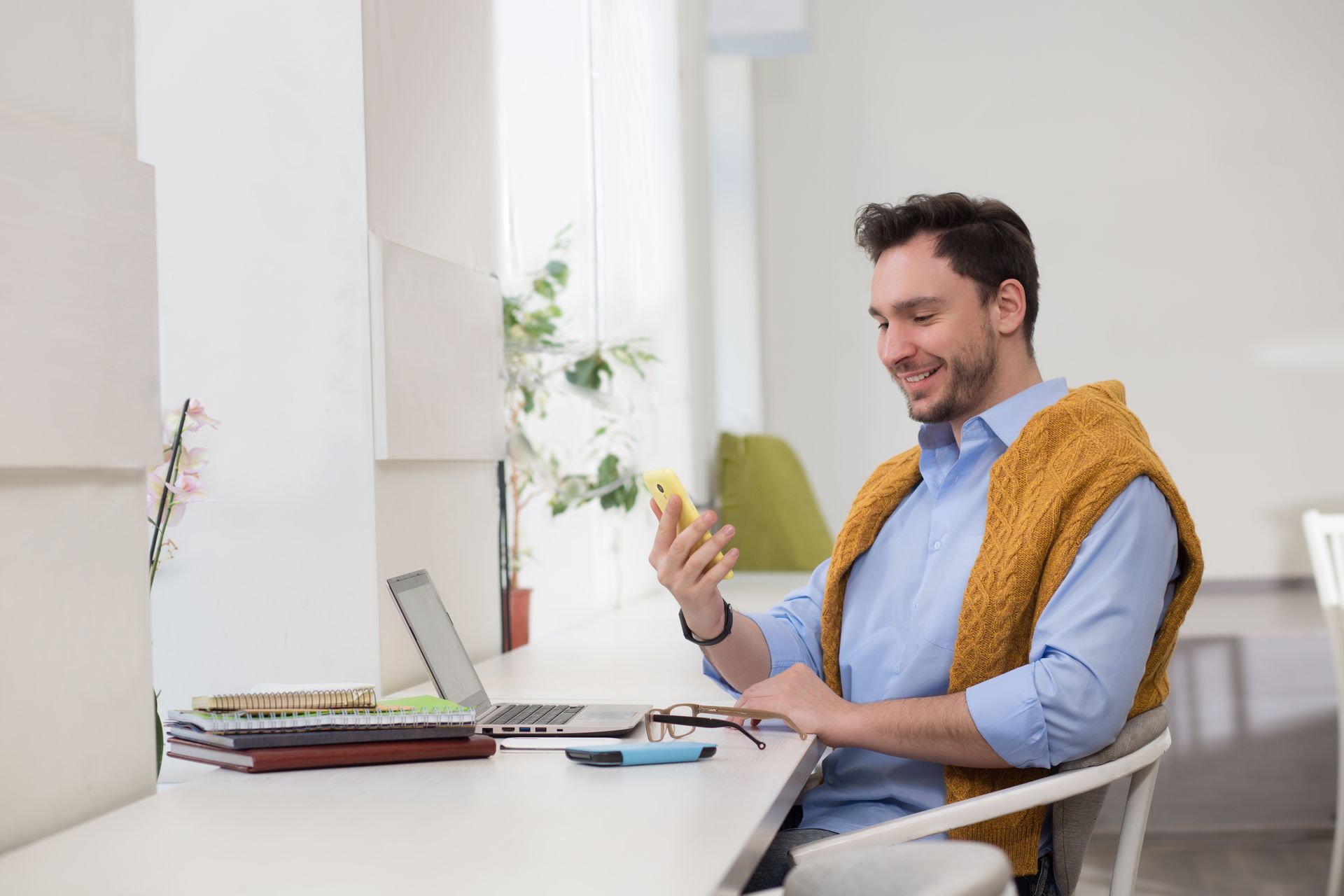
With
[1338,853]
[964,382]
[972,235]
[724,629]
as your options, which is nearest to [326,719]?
[724,629]

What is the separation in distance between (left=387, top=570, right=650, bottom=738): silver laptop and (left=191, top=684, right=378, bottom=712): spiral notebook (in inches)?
4.5

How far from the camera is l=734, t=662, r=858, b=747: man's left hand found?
4.17 ft

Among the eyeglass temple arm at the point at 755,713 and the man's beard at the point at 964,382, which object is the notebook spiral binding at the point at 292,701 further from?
the man's beard at the point at 964,382

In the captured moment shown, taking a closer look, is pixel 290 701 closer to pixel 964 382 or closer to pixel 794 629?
pixel 794 629

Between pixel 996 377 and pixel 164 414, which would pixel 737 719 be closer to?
pixel 996 377

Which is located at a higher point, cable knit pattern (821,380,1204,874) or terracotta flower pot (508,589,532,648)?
cable knit pattern (821,380,1204,874)

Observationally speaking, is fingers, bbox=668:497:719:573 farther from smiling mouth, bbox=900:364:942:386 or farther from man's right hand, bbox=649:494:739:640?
smiling mouth, bbox=900:364:942:386

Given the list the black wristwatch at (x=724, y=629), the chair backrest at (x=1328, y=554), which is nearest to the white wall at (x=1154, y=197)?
the chair backrest at (x=1328, y=554)

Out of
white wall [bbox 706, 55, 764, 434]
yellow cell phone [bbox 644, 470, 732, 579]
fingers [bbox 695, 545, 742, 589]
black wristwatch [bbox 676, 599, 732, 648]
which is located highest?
white wall [bbox 706, 55, 764, 434]

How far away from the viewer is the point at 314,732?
3.75 ft

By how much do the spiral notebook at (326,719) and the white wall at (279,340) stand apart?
394 millimetres

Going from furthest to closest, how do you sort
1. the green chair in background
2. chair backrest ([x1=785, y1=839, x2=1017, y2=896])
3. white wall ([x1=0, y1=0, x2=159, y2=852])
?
the green chair in background < white wall ([x1=0, y1=0, x2=159, y2=852]) < chair backrest ([x1=785, y1=839, x2=1017, y2=896])

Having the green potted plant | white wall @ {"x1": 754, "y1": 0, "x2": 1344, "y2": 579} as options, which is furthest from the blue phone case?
white wall @ {"x1": 754, "y1": 0, "x2": 1344, "y2": 579}

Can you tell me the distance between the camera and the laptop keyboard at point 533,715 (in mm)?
1304
